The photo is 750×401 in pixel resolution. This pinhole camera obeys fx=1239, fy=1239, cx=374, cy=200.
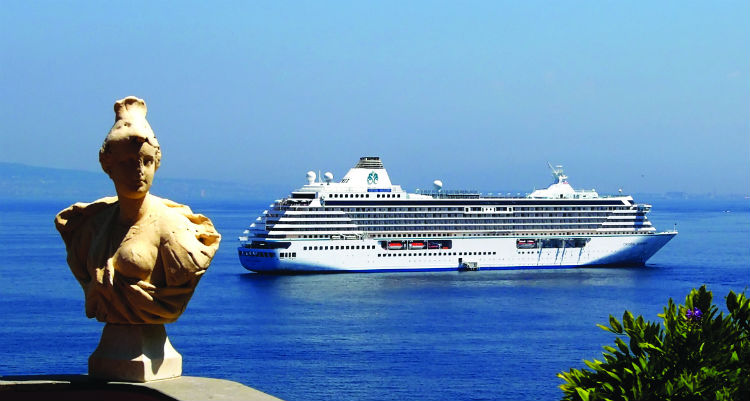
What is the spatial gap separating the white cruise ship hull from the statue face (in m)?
42.2

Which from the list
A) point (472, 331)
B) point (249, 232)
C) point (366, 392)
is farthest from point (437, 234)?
point (366, 392)

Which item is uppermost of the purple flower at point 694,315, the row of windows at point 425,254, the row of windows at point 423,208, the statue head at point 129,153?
the row of windows at point 423,208

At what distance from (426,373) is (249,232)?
28.2 meters

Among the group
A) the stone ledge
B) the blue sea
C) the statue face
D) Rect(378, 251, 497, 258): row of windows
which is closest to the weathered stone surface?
the statue face

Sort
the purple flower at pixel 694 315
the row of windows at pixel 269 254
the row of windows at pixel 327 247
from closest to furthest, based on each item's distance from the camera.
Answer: the purple flower at pixel 694 315, the row of windows at pixel 269 254, the row of windows at pixel 327 247

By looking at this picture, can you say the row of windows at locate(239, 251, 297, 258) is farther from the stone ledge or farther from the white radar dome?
the stone ledge

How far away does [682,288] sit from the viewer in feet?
155

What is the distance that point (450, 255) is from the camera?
53375mm

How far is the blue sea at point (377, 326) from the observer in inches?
1003

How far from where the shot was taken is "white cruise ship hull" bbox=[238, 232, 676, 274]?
50.0m

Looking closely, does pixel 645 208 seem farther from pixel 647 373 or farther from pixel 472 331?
pixel 647 373

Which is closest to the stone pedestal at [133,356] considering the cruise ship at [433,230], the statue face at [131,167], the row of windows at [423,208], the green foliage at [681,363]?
the statue face at [131,167]

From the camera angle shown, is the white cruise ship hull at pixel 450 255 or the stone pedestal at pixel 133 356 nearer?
the stone pedestal at pixel 133 356

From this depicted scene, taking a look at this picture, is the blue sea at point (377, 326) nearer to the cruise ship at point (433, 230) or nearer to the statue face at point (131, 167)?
the cruise ship at point (433, 230)
